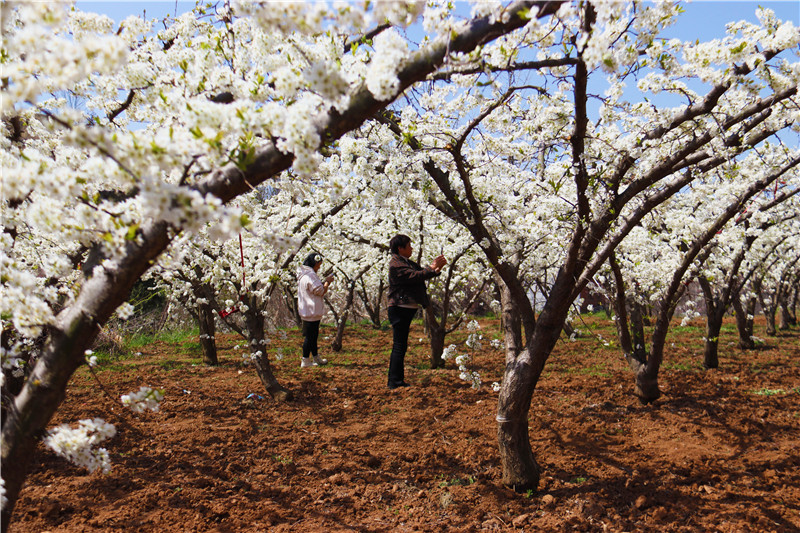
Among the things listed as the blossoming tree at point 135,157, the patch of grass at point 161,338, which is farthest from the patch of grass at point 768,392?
the patch of grass at point 161,338

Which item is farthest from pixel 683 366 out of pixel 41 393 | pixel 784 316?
pixel 784 316

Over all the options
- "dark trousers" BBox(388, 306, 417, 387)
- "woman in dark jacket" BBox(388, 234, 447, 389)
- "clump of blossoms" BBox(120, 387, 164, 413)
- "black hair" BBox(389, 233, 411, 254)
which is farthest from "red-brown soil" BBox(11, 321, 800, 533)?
"black hair" BBox(389, 233, 411, 254)

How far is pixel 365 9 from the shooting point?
181 centimetres

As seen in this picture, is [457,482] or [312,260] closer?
[457,482]

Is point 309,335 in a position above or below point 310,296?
below

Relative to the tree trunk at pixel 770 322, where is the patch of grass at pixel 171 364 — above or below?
below

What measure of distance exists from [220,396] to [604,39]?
5404mm

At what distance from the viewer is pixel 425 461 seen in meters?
3.93

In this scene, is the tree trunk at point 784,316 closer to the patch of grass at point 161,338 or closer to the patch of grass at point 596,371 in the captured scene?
the patch of grass at point 596,371

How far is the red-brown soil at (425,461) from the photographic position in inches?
121

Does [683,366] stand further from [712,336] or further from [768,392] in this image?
[768,392]

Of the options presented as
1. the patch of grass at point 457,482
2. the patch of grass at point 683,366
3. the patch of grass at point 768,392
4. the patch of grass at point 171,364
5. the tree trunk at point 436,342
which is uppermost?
the tree trunk at point 436,342

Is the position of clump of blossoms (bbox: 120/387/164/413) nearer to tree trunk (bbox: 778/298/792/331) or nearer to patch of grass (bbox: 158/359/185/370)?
patch of grass (bbox: 158/359/185/370)

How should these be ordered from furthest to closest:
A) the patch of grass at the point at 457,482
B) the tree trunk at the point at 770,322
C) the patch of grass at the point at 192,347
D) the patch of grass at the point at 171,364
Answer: the tree trunk at the point at 770,322
the patch of grass at the point at 192,347
the patch of grass at the point at 171,364
the patch of grass at the point at 457,482
